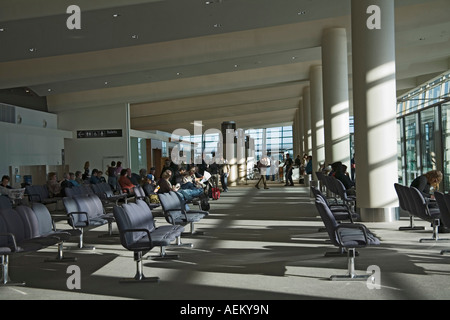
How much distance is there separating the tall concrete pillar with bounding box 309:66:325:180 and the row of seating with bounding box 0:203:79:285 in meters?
19.5

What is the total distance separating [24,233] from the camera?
27.5 ft

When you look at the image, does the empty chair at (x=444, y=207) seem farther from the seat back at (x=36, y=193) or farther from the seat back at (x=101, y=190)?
the seat back at (x=36, y=193)

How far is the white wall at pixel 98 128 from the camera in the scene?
3259 cm

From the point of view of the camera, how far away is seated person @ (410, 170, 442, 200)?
11409mm

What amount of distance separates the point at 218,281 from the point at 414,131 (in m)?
13.5

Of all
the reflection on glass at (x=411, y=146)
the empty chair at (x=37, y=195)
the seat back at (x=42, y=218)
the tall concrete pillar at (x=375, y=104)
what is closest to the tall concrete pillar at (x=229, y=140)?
the reflection on glass at (x=411, y=146)

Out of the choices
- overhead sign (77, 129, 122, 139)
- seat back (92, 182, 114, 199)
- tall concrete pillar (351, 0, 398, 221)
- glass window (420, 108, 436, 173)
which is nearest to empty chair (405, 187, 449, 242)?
tall concrete pillar (351, 0, 398, 221)

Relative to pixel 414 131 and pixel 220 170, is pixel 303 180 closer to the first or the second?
pixel 220 170

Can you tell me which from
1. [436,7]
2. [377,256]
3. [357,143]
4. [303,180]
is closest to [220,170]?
[303,180]

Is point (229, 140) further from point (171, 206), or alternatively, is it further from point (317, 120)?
point (171, 206)

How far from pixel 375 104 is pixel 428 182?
2.64 m

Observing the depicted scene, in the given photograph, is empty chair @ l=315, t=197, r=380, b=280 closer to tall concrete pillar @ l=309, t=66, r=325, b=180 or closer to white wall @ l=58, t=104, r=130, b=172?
tall concrete pillar @ l=309, t=66, r=325, b=180
